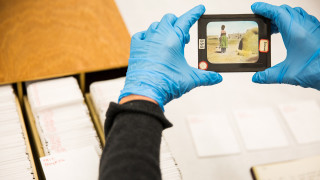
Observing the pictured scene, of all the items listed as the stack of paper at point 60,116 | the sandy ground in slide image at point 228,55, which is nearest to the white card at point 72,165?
the stack of paper at point 60,116

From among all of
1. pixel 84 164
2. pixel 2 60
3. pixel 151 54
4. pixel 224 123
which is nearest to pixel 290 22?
pixel 151 54

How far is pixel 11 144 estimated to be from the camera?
60.2 inches

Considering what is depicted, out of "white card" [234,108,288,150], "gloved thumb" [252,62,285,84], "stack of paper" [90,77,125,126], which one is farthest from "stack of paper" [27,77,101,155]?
"white card" [234,108,288,150]

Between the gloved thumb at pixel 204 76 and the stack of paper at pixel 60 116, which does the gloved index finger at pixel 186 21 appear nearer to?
the gloved thumb at pixel 204 76

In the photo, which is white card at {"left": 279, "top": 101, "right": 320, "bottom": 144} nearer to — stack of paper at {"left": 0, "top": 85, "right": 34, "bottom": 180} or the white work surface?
the white work surface

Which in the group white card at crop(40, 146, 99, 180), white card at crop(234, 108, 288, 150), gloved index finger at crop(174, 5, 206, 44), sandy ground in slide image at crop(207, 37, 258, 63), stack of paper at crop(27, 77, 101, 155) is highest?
gloved index finger at crop(174, 5, 206, 44)

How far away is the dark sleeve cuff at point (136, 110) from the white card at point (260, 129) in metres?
1.05

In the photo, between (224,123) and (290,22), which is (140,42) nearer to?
(290,22)

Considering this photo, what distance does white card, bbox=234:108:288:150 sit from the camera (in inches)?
76.4

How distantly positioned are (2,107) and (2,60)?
0.36 meters

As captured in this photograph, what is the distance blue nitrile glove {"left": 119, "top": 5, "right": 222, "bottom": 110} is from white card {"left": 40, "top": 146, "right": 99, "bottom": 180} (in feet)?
1.31

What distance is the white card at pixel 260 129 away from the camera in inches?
76.4

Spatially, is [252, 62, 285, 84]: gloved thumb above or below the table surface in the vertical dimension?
below

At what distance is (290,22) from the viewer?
1.36 m
